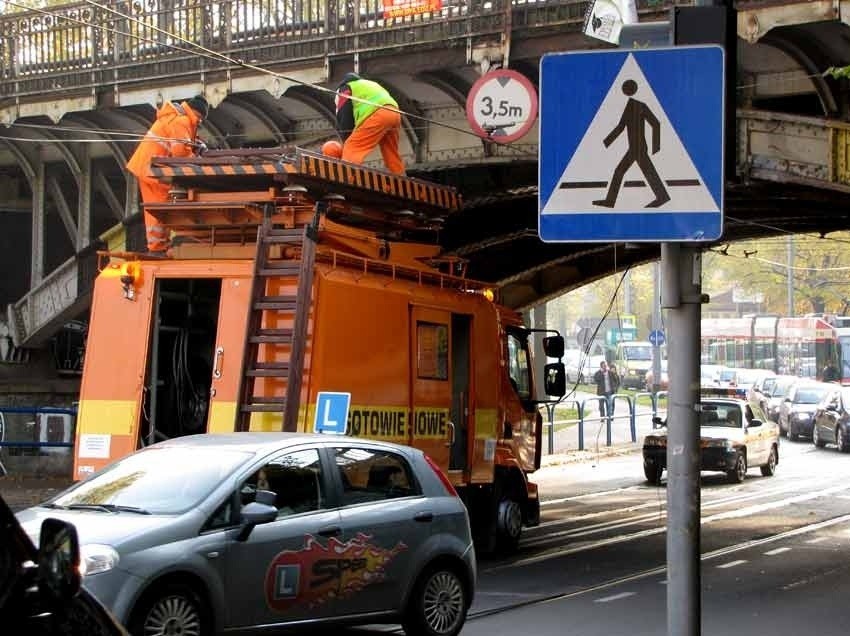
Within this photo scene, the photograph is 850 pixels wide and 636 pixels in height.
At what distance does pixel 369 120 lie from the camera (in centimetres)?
1535

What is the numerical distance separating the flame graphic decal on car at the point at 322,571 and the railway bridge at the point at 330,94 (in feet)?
22.1

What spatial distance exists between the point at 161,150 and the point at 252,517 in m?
6.46

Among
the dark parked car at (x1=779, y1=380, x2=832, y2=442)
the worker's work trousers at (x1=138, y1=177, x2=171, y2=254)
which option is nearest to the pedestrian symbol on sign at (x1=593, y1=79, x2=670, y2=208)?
the worker's work trousers at (x1=138, y1=177, x2=171, y2=254)

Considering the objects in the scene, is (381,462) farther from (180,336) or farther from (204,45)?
(204,45)

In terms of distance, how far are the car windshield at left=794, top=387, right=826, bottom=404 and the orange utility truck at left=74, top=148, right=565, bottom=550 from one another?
27395 mm

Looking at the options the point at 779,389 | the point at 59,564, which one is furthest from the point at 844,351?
the point at 59,564

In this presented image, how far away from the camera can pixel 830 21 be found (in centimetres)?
1551

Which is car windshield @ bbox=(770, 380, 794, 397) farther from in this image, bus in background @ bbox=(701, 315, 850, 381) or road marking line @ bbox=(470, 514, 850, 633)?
road marking line @ bbox=(470, 514, 850, 633)

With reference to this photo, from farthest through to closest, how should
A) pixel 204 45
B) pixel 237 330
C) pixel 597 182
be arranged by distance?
1. pixel 204 45
2. pixel 237 330
3. pixel 597 182

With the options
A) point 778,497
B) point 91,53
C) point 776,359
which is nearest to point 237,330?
point 91,53

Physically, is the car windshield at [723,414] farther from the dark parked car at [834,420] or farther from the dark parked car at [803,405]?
the dark parked car at [803,405]

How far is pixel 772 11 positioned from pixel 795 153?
2148 mm

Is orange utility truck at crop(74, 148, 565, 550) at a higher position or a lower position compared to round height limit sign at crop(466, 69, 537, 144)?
lower

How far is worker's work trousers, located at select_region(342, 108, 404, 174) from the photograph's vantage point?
15.4 meters
